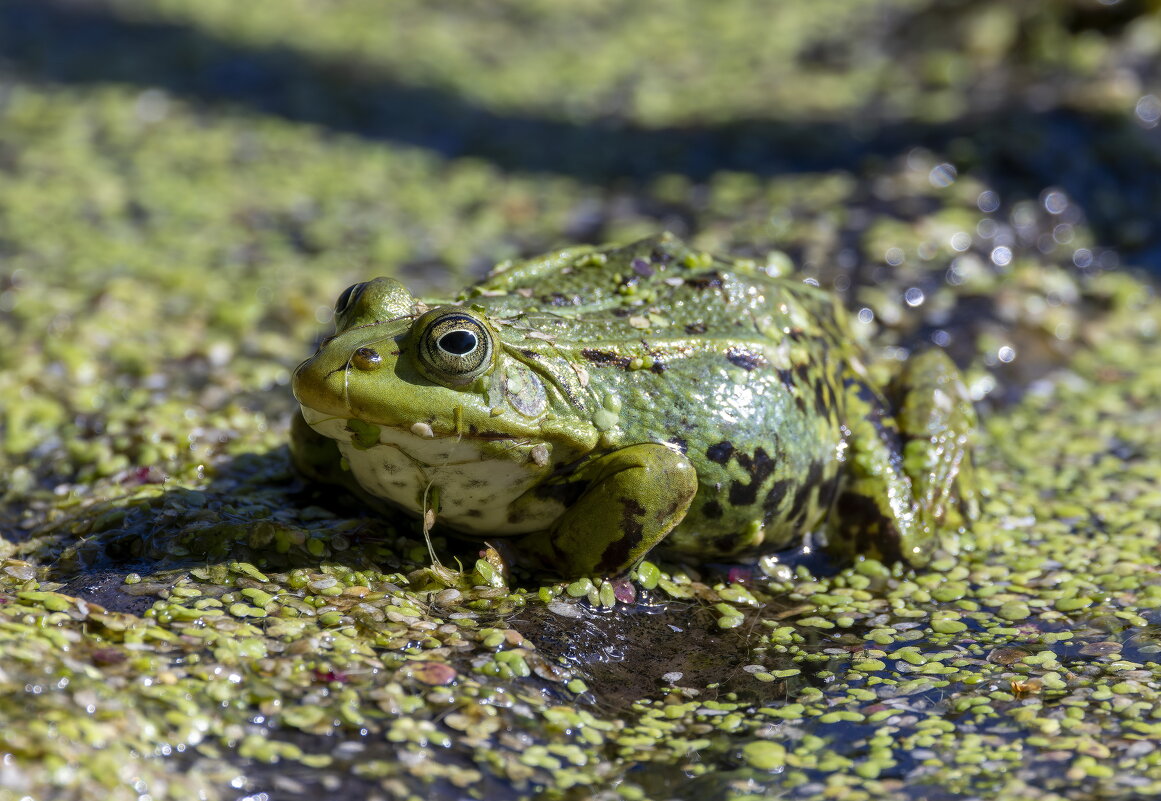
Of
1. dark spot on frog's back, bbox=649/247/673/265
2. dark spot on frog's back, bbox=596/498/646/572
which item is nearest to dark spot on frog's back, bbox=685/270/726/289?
dark spot on frog's back, bbox=649/247/673/265

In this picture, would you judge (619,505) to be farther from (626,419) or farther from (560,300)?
(560,300)

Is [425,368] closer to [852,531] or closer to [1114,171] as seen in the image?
[852,531]

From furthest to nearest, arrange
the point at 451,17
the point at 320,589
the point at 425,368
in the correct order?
the point at 451,17 → the point at 320,589 → the point at 425,368

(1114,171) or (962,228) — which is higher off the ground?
(1114,171)

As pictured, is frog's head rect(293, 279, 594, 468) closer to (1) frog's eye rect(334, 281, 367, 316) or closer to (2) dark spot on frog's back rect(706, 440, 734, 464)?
(1) frog's eye rect(334, 281, 367, 316)

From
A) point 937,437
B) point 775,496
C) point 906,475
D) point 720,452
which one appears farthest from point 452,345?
point 937,437

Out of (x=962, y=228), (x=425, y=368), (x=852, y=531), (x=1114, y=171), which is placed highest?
(x=1114, y=171)

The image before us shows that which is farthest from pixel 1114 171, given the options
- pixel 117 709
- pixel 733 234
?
pixel 117 709
